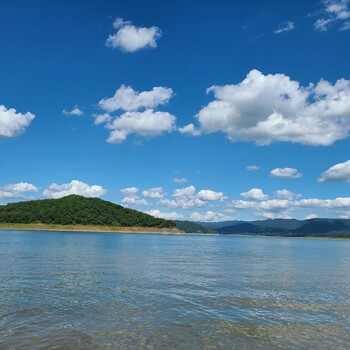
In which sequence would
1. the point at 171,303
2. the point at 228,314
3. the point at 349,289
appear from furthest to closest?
the point at 349,289 → the point at 171,303 → the point at 228,314

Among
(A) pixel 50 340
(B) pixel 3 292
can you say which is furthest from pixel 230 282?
(A) pixel 50 340

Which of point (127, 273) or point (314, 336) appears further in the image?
point (127, 273)

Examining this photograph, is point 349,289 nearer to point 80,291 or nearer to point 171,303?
point 171,303

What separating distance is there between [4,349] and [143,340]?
6.58 metres

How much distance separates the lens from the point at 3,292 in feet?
100.0

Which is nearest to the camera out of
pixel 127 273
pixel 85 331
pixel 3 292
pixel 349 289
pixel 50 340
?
pixel 50 340

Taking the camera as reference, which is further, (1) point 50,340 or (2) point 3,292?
(2) point 3,292

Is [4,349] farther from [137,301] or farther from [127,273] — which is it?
[127,273]

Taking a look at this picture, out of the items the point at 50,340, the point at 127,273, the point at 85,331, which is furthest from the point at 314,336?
the point at 127,273

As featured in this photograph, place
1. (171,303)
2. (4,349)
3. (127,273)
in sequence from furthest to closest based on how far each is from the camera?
(127,273) < (171,303) < (4,349)

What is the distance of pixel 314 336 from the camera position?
2128cm

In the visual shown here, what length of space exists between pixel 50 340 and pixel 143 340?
15.3 feet

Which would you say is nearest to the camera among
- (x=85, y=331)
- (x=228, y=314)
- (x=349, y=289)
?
(x=85, y=331)

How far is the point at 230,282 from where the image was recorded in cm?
4109
